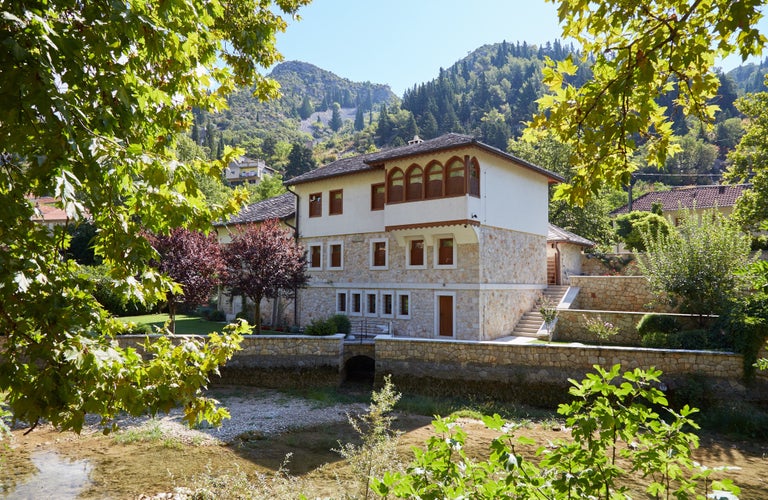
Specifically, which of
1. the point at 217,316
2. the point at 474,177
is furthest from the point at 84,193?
the point at 217,316

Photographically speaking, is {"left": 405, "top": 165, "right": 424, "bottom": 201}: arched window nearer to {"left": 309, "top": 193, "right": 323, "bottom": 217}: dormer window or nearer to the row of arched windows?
the row of arched windows

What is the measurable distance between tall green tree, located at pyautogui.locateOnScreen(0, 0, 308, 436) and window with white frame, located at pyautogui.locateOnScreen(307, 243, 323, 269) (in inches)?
732

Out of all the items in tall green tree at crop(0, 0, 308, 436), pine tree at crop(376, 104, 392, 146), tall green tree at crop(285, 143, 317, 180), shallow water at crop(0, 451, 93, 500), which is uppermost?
pine tree at crop(376, 104, 392, 146)

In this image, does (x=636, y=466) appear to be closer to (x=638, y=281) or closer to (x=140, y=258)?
(x=140, y=258)

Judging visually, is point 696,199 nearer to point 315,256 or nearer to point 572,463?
point 315,256

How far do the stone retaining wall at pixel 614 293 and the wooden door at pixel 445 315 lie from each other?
22.8ft

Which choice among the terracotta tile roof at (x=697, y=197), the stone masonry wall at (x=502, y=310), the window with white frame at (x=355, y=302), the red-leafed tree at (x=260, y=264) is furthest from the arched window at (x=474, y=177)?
the terracotta tile roof at (x=697, y=197)

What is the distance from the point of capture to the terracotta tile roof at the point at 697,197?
3934 centimetres

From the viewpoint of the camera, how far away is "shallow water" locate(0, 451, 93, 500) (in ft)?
29.0

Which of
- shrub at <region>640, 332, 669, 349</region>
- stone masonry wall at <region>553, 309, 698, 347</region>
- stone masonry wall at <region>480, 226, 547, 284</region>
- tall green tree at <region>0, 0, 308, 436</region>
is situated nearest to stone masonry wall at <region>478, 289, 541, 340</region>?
stone masonry wall at <region>480, 226, 547, 284</region>

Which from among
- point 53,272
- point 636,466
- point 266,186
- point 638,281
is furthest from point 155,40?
point 266,186

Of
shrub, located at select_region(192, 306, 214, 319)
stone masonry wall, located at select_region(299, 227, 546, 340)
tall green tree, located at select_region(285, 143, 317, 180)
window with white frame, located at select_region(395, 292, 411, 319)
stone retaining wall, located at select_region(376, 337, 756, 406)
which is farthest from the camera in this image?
tall green tree, located at select_region(285, 143, 317, 180)

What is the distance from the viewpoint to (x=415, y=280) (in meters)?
19.4

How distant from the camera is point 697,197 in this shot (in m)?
41.5
